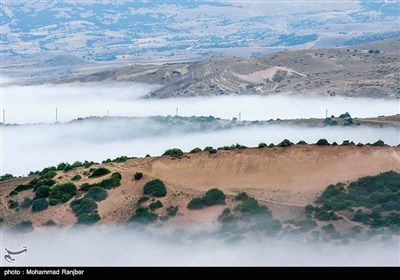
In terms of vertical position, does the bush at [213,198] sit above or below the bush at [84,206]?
above

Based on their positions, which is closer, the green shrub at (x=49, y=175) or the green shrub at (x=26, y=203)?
the green shrub at (x=26, y=203)

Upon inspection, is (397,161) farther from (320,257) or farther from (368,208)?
(320,257)

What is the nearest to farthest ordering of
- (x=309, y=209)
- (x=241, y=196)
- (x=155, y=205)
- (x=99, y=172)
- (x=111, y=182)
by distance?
1. (x=309, y=209)
2. (x=241, y=196)
3. (x=155, y=205)
4. (x=111, y=182)
5. (x=99, y=172)

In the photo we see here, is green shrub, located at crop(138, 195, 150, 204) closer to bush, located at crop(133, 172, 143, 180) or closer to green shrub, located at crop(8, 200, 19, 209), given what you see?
bush, located at crop(133, 172, 143, 180)

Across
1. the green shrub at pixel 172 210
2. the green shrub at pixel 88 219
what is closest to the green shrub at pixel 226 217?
the green shrub at pixel 172 210

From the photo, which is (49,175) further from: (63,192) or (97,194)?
(97,194)

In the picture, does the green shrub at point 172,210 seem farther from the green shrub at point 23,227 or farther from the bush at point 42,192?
the bush at point 42,192

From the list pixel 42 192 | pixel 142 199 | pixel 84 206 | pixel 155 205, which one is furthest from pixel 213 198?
pixel 42 192

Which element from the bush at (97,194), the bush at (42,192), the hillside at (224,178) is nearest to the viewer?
the hillside at (224,178)
